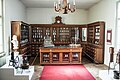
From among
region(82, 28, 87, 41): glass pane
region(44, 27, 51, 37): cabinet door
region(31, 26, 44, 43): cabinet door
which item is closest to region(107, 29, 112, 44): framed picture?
region(82, 28, 87, 41): glass pane

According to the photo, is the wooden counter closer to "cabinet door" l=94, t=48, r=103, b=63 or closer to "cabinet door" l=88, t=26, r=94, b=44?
"cabinet door" l=94, t=48, r=103, b=63

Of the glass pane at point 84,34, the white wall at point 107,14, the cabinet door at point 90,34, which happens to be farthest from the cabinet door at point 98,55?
the glass pane at point 84,34

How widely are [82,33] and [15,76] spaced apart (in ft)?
25.3

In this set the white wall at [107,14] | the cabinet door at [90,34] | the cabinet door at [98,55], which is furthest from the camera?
the cabinet door at [90,34]

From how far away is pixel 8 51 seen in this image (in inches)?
274

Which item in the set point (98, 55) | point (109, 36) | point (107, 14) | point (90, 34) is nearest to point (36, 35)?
point (90, 34)

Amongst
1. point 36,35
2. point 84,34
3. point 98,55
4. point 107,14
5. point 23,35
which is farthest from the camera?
point 84,34

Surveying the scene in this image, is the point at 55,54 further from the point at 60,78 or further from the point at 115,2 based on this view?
the point at 115,2

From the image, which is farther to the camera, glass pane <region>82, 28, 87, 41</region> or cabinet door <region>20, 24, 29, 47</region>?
glass pane <region>82, 28, 87, 41</region>

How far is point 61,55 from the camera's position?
863 centimetres

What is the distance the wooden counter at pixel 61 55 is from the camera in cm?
855

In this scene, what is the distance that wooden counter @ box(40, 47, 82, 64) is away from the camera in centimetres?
855

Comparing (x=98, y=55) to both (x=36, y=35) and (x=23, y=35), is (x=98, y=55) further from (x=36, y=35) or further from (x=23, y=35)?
(x=36, y=35)

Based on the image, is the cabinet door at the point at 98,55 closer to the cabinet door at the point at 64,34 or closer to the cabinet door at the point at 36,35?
the cabinet door at the point at 64,34
